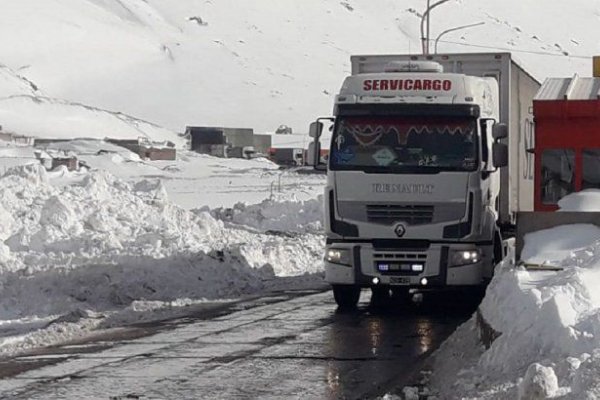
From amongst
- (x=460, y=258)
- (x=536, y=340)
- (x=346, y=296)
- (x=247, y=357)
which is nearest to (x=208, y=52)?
(x=346, y=296)

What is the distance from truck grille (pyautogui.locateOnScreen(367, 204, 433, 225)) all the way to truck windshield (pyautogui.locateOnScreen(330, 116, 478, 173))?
0.51 metres

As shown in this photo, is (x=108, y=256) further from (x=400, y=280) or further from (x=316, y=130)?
(x=400, y=280)

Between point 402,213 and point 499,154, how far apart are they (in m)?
1.64

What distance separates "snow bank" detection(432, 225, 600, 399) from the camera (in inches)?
358

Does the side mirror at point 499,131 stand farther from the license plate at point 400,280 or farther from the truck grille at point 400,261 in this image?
→ the license plate at point 400,280

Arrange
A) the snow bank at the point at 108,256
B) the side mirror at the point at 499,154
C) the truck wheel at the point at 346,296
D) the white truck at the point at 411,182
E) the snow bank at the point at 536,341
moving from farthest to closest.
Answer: the snow bank at the point at 108,256 < the truck wheel at the point at 346,296 < the side mirror at the point at 499,154 < the white truck at the point at 411,182 < the snow bank at the point at 536,341

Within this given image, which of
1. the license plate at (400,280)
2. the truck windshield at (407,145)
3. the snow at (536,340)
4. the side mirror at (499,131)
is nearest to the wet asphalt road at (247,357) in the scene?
the license plate at (400,280)

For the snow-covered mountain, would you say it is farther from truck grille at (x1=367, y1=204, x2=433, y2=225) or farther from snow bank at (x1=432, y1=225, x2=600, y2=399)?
snow bank at (x1=432, y1=225, x2=600, y2=399)

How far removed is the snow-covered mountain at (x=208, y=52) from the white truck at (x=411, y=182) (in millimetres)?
97836

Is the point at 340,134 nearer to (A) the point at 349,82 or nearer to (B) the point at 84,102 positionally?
(A) the point at 349,82

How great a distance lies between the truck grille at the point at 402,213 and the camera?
1764 centimetres

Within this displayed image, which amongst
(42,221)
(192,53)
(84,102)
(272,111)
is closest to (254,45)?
(192,53)

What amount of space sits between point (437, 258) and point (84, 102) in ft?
399

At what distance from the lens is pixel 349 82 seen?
18422mm
